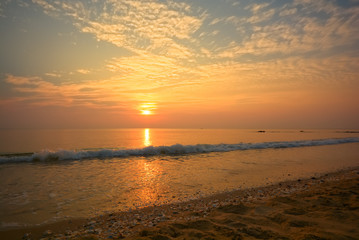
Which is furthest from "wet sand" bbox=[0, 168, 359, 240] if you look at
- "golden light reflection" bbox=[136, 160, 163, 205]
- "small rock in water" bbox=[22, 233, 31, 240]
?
"golden light reflection" bbox=[136, 160, 163, 205]

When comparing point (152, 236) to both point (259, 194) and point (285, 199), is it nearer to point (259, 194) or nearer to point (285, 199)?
point (285, 199)

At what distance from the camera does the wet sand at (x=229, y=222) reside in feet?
16.0

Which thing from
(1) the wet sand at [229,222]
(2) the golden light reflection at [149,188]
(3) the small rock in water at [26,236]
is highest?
(1) the wet sand at [229,222]

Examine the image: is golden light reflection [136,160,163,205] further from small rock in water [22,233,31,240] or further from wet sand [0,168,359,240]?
small rock in water [22,233,31,240]

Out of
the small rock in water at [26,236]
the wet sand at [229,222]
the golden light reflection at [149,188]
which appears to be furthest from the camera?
the golden light reflection at [149,188]

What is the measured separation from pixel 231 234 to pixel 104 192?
6729 millimetres

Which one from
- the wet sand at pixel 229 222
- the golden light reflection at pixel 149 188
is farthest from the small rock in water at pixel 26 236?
the golden light reflection at pixel 149 188

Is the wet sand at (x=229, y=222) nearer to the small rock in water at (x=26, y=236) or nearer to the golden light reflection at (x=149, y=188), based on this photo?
the small rock in water at (x=26, y=236)

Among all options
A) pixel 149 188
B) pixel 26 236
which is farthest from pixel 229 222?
pixel 26 236

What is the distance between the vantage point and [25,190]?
9.68m

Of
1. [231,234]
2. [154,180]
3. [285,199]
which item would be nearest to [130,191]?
[154,180]

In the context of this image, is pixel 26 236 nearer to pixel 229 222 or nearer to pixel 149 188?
pixel 149 188

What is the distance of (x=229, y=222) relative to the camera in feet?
18.6

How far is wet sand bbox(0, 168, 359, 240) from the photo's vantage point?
487 cm
